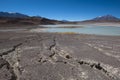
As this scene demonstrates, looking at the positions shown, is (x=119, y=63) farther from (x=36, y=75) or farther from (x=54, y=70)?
(x=36, y=75)

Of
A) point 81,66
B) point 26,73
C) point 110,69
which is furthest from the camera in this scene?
point 81,66

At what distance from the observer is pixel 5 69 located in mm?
3139

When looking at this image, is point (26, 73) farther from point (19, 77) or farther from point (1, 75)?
point (1, 75)

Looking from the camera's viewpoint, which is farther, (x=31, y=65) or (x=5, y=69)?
(x=31, y=65)

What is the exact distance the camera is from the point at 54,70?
3.09m

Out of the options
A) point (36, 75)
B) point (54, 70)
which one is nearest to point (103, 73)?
point (54, 70)

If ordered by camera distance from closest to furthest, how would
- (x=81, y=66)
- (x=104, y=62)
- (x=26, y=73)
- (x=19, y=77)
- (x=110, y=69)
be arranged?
(x=19, y=77) < (x=26, y=73) < (x=110, y=69) < (x=81, y=66) < (x=104, y=62)

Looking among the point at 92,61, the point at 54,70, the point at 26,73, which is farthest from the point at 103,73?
the point at 26,73

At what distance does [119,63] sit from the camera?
351cm

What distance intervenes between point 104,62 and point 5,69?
8.47 feet

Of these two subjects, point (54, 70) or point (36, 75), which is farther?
point (54, 70)

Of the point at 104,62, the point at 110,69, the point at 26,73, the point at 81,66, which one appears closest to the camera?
the point at 26,73

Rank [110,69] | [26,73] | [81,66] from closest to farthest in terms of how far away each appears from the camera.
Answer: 1. [26,73]
2. [110,69]
3. [81,66]

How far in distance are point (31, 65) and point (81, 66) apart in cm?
129
